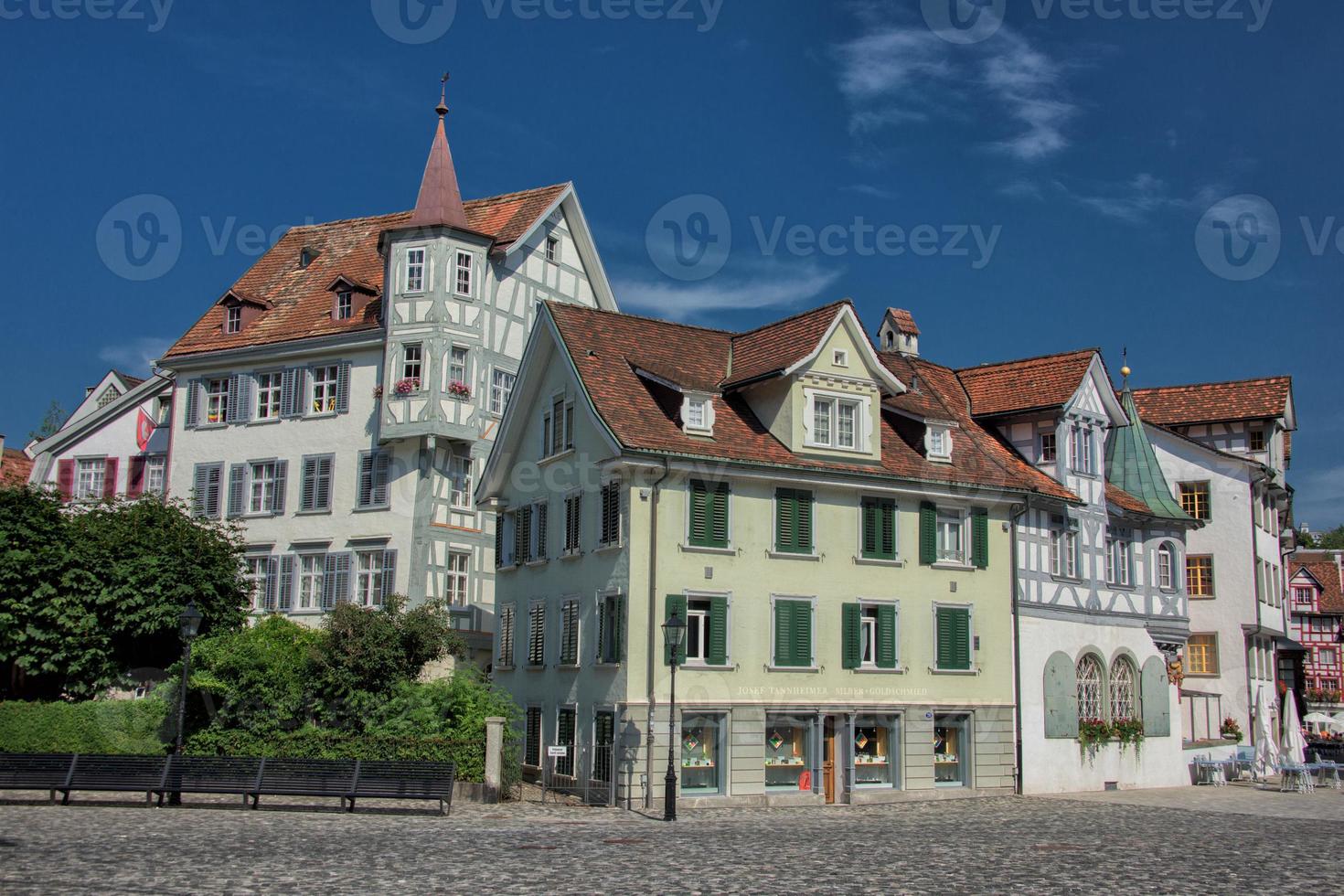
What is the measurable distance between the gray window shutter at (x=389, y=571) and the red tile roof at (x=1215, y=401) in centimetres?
2887

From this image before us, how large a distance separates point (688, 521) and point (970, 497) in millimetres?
7988

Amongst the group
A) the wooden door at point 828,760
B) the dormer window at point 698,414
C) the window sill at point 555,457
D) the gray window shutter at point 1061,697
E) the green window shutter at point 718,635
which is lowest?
the wooden door at point 828,760

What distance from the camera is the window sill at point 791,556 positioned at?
3209 cm

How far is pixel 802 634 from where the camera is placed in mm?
32062

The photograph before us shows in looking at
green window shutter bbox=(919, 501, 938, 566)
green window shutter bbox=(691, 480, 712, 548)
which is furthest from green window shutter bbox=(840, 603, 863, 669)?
green window shutter bbox=(691, 480, 712, 548)

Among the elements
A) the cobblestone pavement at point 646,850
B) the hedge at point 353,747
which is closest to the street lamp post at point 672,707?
the cobblestone pavement at point 646,850

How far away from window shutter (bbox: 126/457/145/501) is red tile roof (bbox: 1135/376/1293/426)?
36.2 metres

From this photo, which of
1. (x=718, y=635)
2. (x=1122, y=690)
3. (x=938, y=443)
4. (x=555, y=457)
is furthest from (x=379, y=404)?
(x=1122, y=690)

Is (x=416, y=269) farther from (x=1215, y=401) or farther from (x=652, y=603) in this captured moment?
(x=1215, y=401)

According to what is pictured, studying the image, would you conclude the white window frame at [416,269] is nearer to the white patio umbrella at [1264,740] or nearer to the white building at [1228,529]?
the white building at [1228,529]

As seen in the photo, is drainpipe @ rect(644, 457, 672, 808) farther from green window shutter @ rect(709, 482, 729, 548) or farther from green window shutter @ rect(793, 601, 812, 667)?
green window shutter @ rect(793, 601, 812, 667)

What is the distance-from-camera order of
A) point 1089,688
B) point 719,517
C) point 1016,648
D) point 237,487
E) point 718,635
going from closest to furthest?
1. point 718,635
2. point 719,517
3. point 1016,648
4. point 1089,688
5. point 237,487

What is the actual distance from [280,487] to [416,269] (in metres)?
8.09

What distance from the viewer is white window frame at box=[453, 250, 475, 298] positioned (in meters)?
42.3
